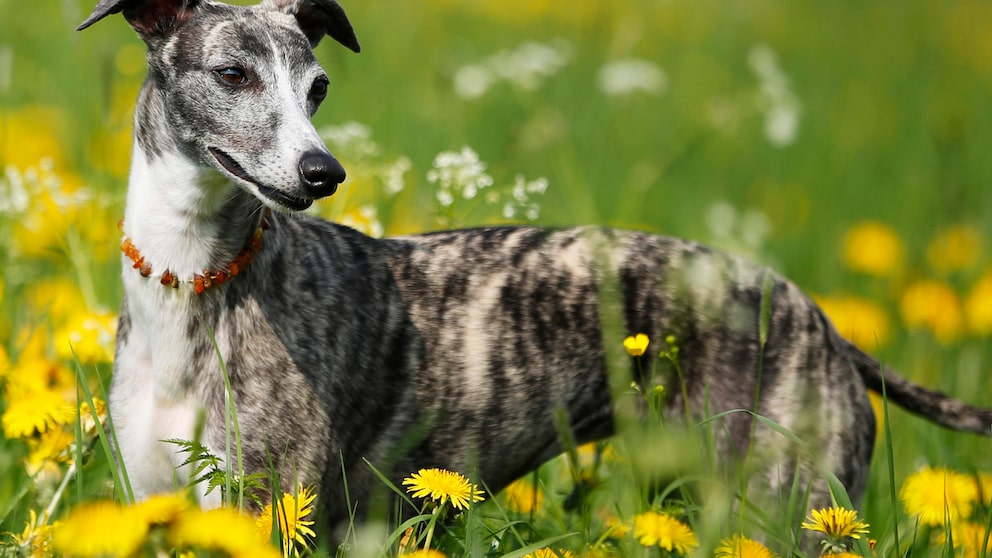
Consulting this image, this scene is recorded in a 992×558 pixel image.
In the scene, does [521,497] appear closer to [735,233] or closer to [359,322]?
[359,322]

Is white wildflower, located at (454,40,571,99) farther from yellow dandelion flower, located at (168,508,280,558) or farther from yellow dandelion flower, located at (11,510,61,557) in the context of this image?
yellow dandelion flower, located at (168,508,280,558)

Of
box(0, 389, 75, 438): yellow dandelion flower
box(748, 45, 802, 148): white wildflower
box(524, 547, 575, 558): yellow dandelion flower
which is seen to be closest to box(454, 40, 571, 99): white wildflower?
box(748, 45, 802, 148): white wildflower

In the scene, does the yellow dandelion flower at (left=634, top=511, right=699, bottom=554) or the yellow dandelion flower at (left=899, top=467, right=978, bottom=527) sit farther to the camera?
the yellow dandelion flower at (left=899, top=467, right=978, bottom=527)

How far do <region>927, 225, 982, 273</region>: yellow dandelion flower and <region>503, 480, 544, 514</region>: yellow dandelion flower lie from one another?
4555mm

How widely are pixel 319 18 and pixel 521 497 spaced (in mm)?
1969

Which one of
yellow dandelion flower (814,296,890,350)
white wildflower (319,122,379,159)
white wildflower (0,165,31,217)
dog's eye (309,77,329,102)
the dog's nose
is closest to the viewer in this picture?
the dog's nose

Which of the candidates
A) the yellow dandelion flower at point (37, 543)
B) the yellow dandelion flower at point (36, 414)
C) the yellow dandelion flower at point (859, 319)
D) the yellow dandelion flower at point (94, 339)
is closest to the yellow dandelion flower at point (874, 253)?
the yellow dandelion flower at point (859, 319)

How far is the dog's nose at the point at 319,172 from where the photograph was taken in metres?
3.23

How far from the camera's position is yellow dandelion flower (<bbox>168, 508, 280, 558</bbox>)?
2.02 m

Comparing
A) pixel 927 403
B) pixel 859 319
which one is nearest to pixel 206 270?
pixel 927 403

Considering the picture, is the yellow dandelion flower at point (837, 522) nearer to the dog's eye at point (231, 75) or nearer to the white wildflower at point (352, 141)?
the dog's eye at point (231, 75)

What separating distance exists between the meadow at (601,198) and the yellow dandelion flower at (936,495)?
0.01 metres

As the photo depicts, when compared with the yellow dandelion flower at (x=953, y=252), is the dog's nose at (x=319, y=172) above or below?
above

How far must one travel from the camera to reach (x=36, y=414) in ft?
11.3
